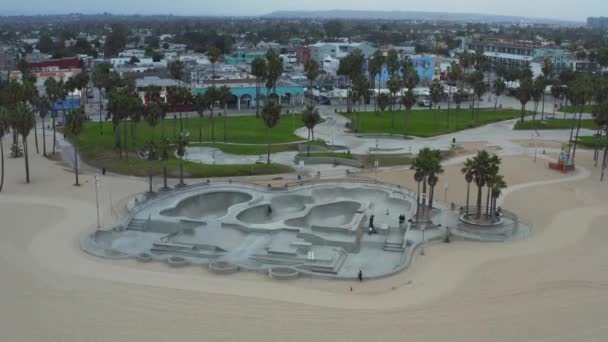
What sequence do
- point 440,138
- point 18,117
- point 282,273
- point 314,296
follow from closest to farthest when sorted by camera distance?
point 314,296 < point 282,273 < point 18,117 < point 440,138

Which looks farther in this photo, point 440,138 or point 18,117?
point 440,138

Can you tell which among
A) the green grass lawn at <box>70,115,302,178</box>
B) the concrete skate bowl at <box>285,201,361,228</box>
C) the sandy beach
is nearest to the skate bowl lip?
the sandy beach

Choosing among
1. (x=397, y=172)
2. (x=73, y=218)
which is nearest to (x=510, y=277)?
(x=397, y=172)

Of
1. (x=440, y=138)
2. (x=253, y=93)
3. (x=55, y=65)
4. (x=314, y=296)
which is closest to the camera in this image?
(x=314, y=296)

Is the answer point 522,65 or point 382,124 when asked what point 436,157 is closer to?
point 382,124

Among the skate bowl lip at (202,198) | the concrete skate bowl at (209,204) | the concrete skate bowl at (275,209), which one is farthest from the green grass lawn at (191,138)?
the concrete skate bowl at (275,209)

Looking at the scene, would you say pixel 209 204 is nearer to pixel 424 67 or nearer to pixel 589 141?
pixel 589 141

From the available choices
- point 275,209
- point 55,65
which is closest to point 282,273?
point 275,209

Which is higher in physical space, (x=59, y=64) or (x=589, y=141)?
(x=59, y=64)
